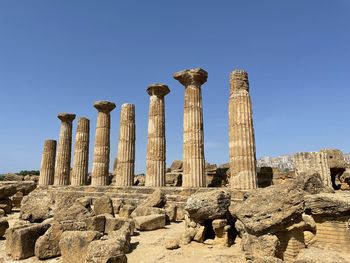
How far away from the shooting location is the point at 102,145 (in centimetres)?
2258

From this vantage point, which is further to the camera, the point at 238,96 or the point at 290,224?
the point at 238,96

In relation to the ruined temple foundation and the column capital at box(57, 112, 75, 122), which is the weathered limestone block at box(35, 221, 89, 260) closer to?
the ruined temple foundation

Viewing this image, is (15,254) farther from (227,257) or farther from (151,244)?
(227,257)

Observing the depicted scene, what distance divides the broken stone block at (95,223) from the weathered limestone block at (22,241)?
1.32 m

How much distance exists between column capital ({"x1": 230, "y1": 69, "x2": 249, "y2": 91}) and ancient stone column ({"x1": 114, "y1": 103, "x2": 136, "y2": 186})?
9034 millimetres

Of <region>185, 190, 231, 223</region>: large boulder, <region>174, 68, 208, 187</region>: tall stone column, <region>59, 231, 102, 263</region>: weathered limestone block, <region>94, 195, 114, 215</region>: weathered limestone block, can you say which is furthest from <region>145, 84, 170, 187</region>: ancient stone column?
<region>59, 231, 102, 263</region>: weathered limestone block

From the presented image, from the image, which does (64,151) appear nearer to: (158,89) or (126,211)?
(158,89)

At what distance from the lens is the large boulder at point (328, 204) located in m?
6.30

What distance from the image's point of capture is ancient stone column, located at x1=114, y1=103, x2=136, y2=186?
1987cm

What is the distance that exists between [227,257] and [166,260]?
1404 mm

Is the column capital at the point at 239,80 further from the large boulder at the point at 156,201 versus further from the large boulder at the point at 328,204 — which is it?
the large boulder at the point at 328,204

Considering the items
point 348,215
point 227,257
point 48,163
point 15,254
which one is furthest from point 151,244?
point 48,163

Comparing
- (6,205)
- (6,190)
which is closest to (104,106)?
(6,190)

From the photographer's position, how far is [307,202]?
6.82m
